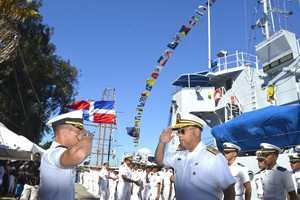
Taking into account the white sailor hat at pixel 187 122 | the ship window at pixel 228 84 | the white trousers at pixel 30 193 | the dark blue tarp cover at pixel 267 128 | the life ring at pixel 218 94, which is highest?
the ship window at pixel 228 84

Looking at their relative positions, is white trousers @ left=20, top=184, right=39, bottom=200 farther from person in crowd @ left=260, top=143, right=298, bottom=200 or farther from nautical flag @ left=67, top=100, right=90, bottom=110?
nautical flag @ left=67, top=100, right=90, bottom=110

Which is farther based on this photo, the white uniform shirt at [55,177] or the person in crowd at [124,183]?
the person in crowd at [124,183]

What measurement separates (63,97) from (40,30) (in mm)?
4891

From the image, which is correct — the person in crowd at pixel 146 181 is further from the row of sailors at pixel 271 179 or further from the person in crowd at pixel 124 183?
the row of sailors at pixel 271 179

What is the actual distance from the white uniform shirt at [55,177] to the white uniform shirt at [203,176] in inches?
42.2

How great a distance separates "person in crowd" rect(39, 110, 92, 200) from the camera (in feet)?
10.8

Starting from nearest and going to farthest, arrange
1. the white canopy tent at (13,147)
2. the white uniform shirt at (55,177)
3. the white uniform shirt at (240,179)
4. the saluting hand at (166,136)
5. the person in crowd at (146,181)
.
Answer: the white uniform shirt at (55,177)
the saluting hand at (166,136)
the white uniform shirt at (240,179)
the white canopy tent at (13,147)
the person in crowd at (146,181)

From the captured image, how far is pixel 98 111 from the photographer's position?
89.5 feet

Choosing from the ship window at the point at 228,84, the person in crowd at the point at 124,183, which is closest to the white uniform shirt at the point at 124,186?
the person in crowd at the point at 124,183

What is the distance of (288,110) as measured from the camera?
11133 mm

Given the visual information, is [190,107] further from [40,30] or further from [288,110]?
[288,110]

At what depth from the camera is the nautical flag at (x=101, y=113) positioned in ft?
86.5

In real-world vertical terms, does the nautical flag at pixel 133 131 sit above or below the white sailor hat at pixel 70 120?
above

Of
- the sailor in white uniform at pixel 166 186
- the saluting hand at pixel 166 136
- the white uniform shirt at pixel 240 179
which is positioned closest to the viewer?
the saluting hand at pixel 166 136
